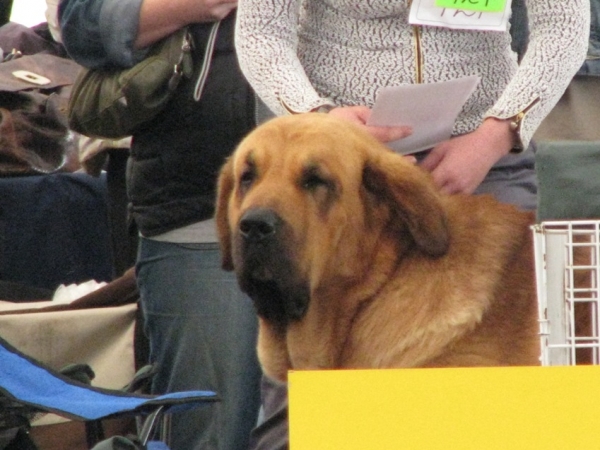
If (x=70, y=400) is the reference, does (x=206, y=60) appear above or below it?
above

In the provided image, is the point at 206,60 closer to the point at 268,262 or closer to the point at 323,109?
the point at 323,109

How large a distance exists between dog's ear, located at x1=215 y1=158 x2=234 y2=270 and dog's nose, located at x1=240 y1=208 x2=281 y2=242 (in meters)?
0.32

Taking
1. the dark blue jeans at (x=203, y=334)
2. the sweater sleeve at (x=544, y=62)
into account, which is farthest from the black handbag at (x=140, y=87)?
the sweater sleeve at (x=544, y=62)

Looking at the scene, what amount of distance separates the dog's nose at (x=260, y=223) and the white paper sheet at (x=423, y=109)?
0.28 m

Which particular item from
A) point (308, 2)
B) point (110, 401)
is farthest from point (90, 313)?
point (308, 2)

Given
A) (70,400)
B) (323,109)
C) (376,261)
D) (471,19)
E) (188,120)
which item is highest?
(471,19)

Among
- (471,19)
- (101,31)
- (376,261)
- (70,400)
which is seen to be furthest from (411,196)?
(101,31)

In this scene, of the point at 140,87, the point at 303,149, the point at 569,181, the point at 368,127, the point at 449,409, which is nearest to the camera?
the point at 449,409

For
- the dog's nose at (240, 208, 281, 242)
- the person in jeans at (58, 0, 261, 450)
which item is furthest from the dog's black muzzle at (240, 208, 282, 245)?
the person in jeans at (58, 0, 261, 450)

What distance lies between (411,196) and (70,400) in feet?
2.58

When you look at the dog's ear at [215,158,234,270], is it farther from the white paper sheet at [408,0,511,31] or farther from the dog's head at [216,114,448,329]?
the white paper sheet at [408,0,511,31]

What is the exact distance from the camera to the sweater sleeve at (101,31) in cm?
267

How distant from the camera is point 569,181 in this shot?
4.92ft

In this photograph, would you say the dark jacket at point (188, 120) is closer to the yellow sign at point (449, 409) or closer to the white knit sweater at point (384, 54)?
the white knit sweater at point (384, 54)
